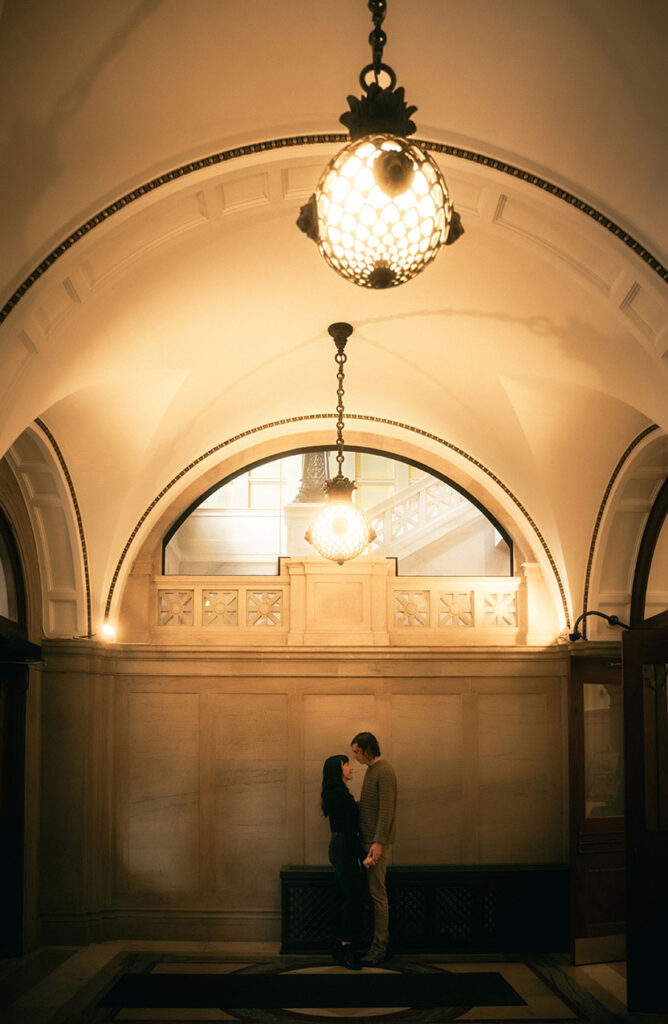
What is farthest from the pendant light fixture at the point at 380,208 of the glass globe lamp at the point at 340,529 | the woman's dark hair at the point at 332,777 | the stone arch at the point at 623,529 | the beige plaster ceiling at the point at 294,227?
the woman's dark hair at the point at 332,777

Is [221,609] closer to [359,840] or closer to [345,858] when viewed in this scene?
[359,840]

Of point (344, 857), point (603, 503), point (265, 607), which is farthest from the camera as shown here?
point (265, 607)

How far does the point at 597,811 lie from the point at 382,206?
23.2ft

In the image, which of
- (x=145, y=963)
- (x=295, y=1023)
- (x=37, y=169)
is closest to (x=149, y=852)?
(x=145, y=963)

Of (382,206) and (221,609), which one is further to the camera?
(221,609)

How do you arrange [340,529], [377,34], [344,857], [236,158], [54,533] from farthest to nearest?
[54,533] < [344,857] < [340,529] < [236,158] < [377,34]

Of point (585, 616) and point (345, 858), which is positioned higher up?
point (585, 616)

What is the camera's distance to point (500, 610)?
31.7 ft

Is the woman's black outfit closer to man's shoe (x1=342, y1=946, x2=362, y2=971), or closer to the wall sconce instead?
man's shoe (x1=342, y1=946, x2=362, y2=971)

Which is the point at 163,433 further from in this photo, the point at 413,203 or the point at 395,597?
the point at 413,203

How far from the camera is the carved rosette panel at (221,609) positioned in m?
9.60

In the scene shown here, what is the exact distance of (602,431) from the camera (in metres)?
A: 7.78

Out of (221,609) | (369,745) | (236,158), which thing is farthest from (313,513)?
(236,158)

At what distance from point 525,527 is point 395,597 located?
1384 mm
